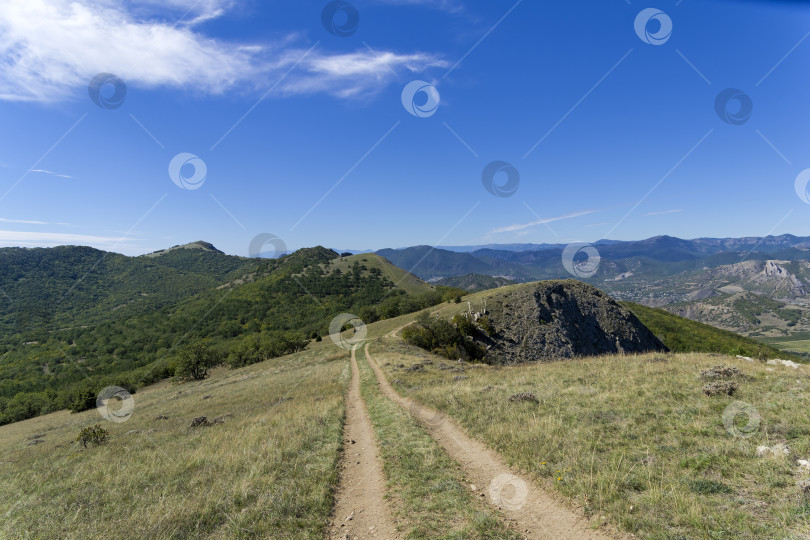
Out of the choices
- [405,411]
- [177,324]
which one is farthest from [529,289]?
[177,324]

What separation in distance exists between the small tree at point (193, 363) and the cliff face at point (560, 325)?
5357cm

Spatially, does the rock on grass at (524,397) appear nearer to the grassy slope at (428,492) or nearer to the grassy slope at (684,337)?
the grassy slope at (428,492)

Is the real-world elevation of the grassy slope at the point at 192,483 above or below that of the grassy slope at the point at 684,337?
above

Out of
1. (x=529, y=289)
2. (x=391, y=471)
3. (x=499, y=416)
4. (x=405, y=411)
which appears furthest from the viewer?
(x=529, y=289)

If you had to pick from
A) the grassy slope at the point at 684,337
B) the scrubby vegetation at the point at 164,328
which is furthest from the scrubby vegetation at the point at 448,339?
the grassy slope at the point at 684,337

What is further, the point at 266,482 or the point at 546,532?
the point at 266,482

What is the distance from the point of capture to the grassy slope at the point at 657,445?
19.6 ft

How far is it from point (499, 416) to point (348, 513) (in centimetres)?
686

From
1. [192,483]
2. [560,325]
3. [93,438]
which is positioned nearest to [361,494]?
[192,483]

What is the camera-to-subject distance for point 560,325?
5728cm

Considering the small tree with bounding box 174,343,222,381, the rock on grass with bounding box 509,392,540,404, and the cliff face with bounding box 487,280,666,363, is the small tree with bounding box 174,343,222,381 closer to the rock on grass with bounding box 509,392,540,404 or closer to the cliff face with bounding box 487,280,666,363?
the cliff face with bounding box 487,280,666,363

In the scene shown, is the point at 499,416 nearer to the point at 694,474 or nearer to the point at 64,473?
the point at 694,474

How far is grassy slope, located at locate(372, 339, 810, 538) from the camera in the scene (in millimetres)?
5988

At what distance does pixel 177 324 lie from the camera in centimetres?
13450
